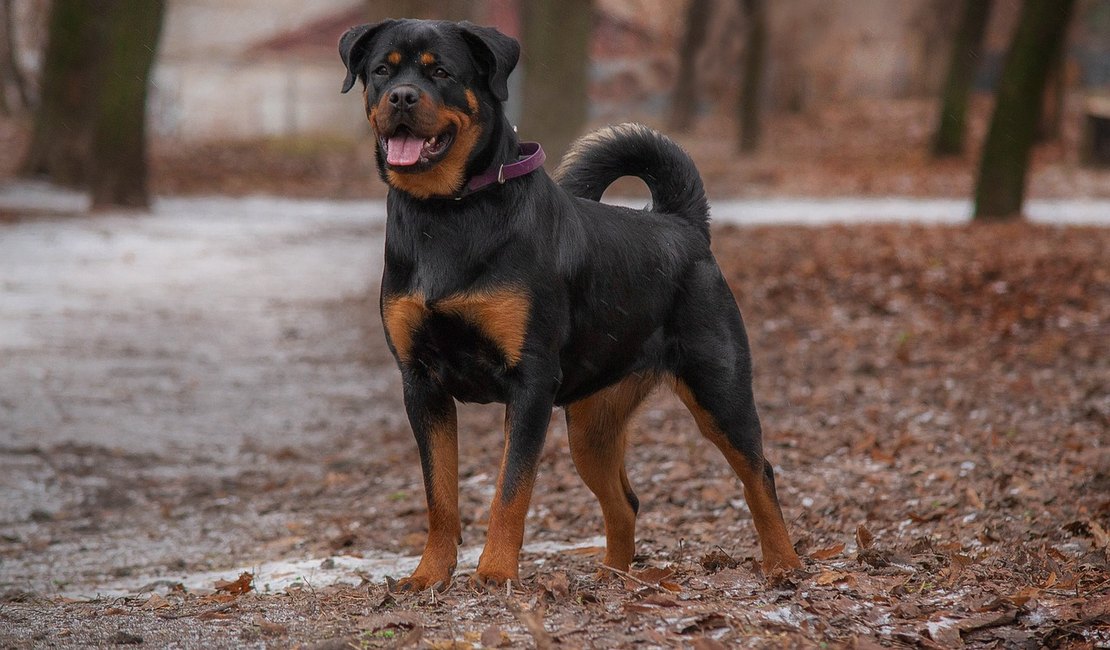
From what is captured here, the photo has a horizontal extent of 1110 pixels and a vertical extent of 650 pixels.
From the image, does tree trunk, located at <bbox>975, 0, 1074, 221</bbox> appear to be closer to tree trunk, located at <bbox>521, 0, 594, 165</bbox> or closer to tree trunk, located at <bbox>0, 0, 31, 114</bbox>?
tree trunk, located at <bbox>521, 0, 594, 165</bbox>

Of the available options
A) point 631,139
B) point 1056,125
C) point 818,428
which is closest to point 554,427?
point 818,428

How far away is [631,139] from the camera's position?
225 inches

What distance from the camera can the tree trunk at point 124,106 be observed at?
18.2 m

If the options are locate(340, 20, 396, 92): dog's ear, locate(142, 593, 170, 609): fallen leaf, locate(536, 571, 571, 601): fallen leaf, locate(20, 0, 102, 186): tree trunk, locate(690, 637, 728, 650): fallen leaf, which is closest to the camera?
locate(690, 637, 728, 650): fallen leaf

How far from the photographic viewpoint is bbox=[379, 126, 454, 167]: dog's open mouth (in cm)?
464

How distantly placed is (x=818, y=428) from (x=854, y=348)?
8.07ft

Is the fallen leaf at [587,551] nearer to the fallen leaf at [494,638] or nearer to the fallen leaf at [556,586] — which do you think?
the fallen leaf at [556,586]

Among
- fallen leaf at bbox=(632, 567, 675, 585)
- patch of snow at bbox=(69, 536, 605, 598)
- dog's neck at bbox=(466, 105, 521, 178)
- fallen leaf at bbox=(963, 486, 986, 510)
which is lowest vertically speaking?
patch of snow at bbox=(69, 536, 605, 598)

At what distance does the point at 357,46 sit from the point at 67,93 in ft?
54.2

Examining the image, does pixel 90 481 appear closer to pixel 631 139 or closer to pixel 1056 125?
pixel 631 139

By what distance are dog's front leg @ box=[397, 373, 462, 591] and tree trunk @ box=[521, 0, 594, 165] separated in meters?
16.6

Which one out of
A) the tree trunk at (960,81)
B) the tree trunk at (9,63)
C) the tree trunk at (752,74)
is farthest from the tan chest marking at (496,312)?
the tree trunk at (9,63)

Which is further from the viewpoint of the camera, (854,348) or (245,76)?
(245,76)

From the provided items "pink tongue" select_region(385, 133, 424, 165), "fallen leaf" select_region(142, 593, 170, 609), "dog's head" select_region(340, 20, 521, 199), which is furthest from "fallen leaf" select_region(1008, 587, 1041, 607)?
"fallen leaf" select_region(142, 593, 170, 609)
